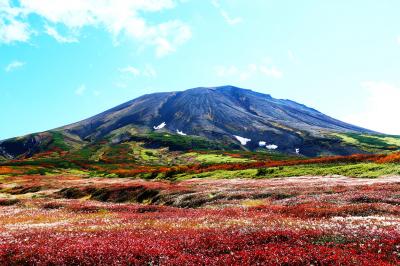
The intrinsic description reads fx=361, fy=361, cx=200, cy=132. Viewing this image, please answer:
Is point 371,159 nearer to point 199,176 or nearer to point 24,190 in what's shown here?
point 199,176

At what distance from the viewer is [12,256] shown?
14008mm

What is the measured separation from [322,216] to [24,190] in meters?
62.7

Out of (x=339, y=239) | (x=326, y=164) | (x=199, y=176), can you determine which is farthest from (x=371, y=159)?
(x=339, y=239)

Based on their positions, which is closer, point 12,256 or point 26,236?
point 12,256

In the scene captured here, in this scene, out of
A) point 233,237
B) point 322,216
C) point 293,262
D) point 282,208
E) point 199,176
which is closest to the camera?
point 293,262

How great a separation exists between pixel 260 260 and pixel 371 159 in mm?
60886

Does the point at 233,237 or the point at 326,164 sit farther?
the point at 326,164

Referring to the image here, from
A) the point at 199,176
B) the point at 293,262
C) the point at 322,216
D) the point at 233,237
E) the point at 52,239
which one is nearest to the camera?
the point at 293,262

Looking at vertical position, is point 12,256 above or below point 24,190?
above

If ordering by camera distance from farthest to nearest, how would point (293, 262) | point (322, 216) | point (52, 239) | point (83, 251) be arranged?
point (322, 216), point (52, 239), point (83, 251), point (293, 262)

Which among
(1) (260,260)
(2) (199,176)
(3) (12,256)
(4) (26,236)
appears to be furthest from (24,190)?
(1) (260,260)

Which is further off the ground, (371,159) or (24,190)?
(371,159)

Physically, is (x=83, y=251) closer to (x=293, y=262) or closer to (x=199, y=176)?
(x=293, y=262)

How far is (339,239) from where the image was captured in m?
14.4
